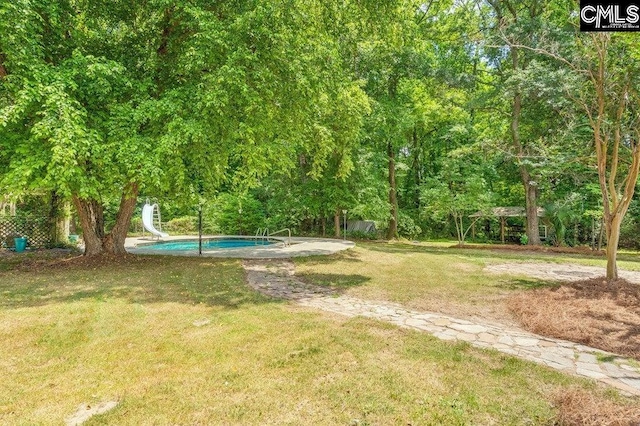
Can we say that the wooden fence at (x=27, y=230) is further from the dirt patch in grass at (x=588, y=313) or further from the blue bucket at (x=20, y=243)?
the dirt patch in grass at (x=588, y=313)

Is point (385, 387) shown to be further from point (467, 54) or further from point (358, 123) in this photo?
point (467, 54)

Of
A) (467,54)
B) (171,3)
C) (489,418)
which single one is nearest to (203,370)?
(489,418)

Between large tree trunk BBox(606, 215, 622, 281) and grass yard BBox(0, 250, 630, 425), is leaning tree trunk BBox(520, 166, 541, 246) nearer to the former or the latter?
large tree trunk BBox(606, 215, 622, 281)

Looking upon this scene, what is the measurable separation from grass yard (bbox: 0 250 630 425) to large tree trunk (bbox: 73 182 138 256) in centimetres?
351

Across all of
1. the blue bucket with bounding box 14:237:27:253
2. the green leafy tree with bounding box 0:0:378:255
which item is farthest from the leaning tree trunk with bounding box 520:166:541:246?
the blue bucket with bounding box 14:237:27:253

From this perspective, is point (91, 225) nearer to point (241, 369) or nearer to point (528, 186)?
point (241, 369)

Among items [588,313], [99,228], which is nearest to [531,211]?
[588,313]

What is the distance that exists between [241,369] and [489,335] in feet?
9.72

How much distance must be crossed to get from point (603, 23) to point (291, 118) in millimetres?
6151

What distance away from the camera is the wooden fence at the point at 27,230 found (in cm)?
1225

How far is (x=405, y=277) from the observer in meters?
7.82

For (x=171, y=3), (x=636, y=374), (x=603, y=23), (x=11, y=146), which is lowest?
(x=636, y=374)

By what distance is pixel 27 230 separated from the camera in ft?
41.0

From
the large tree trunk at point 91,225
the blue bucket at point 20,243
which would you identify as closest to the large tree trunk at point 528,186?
the large tree trunk at point 91,225
